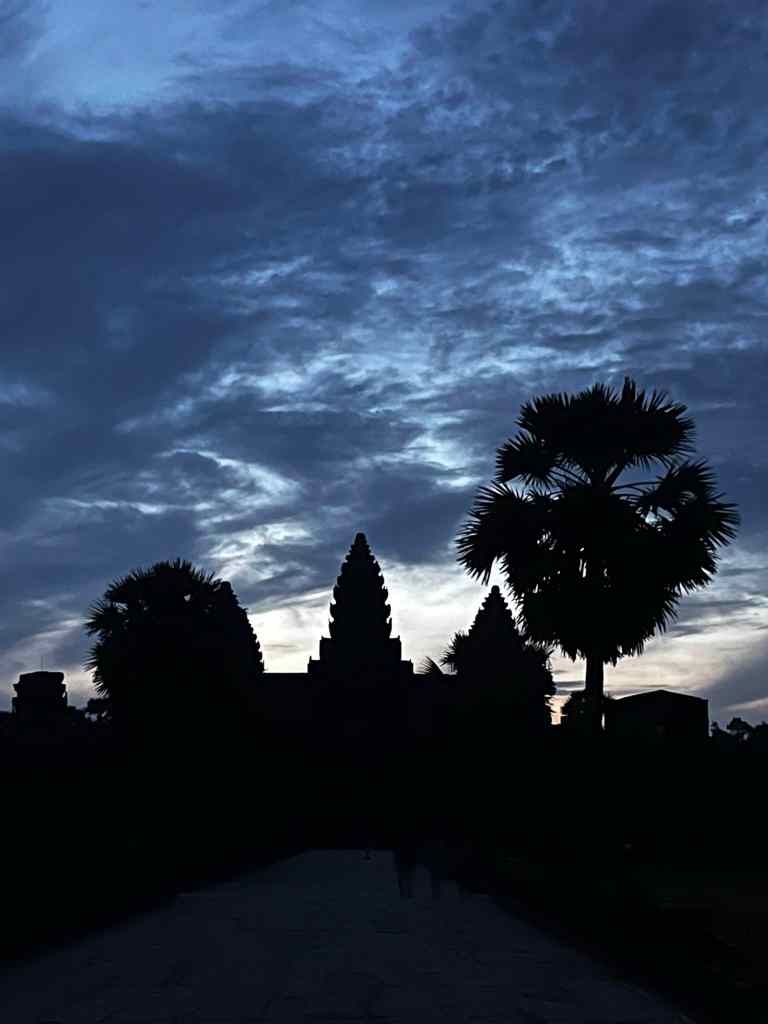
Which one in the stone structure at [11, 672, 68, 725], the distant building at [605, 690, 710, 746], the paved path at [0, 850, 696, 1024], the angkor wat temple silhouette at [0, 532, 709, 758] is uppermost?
the angkor wat temple silhouette at [0, 532, 709, 758]

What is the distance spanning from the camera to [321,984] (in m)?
13.8

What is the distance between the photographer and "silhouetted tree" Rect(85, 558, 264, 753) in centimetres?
4109

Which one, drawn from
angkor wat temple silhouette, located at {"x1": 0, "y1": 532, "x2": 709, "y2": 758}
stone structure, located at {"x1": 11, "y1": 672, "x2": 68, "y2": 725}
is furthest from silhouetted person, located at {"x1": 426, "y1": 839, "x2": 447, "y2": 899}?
angkor wat temple silhouette, located at {"x1": 0, "y1": 532, "x2": 709, "y2": 758}

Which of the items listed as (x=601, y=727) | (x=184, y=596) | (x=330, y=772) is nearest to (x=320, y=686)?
(x=330, y=772)

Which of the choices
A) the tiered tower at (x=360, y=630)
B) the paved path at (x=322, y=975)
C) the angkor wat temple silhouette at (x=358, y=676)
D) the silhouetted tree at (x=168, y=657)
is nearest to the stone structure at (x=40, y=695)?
the silhouetted tree at (x=168, y=657)

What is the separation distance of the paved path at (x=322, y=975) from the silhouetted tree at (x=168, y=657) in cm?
1702

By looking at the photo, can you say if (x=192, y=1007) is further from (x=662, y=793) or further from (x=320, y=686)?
(x=320, y=686)

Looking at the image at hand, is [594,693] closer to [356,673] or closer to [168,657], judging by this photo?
[168,657]

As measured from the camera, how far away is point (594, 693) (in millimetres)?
30672

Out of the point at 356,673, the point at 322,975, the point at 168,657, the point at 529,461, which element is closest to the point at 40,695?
the point at 168,657

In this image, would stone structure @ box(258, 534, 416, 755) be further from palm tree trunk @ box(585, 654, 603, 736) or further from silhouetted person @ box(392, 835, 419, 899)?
silhouetted person @ box(392, 835, 419, 899)

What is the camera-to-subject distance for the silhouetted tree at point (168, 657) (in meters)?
41.1

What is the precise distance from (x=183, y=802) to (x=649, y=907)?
23.9m

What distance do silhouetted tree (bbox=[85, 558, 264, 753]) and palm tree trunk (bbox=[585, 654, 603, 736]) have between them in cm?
1392
